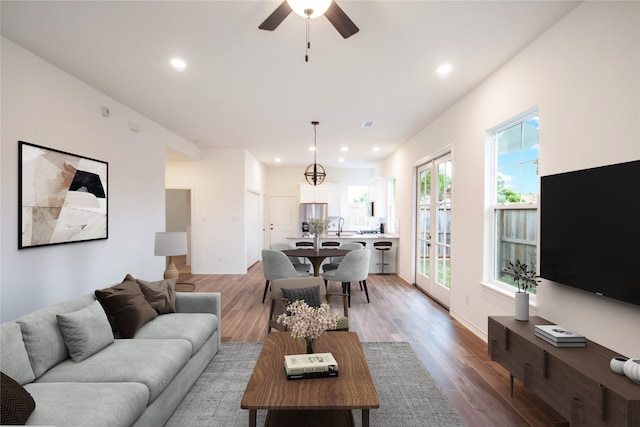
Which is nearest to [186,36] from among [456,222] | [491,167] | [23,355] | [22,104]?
[22,104]

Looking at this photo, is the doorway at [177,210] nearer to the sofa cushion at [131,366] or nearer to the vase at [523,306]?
the sofa cushion at [131,366]

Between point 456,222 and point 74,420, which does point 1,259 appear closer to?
point 74,420

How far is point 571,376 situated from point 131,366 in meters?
2.63

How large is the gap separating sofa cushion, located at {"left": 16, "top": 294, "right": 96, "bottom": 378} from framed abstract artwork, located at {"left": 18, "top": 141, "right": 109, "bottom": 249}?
1.18 metres

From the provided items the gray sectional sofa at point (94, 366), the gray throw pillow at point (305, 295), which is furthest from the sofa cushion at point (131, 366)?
the gray throw pillow at point (305, 295)

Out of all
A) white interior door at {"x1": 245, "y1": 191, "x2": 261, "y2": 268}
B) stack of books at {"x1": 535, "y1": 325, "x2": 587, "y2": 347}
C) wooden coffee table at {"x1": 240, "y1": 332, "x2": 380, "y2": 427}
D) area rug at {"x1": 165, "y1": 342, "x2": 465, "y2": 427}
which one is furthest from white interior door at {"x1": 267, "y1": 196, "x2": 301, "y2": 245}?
stack of books at {"x1": 535, "y1": 325, "x2": 587, "y2": 347}

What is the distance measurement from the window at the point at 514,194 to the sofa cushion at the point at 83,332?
11.6 feet

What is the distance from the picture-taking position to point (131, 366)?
2070 millimetres

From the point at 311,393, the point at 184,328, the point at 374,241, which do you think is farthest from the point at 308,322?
the point at 374,241

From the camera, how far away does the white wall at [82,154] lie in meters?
2.77

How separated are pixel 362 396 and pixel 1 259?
10.1 feet

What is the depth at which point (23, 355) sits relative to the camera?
189cm

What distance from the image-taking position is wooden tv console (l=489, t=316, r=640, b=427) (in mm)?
1577

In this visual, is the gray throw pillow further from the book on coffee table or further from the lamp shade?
the lamp shade
